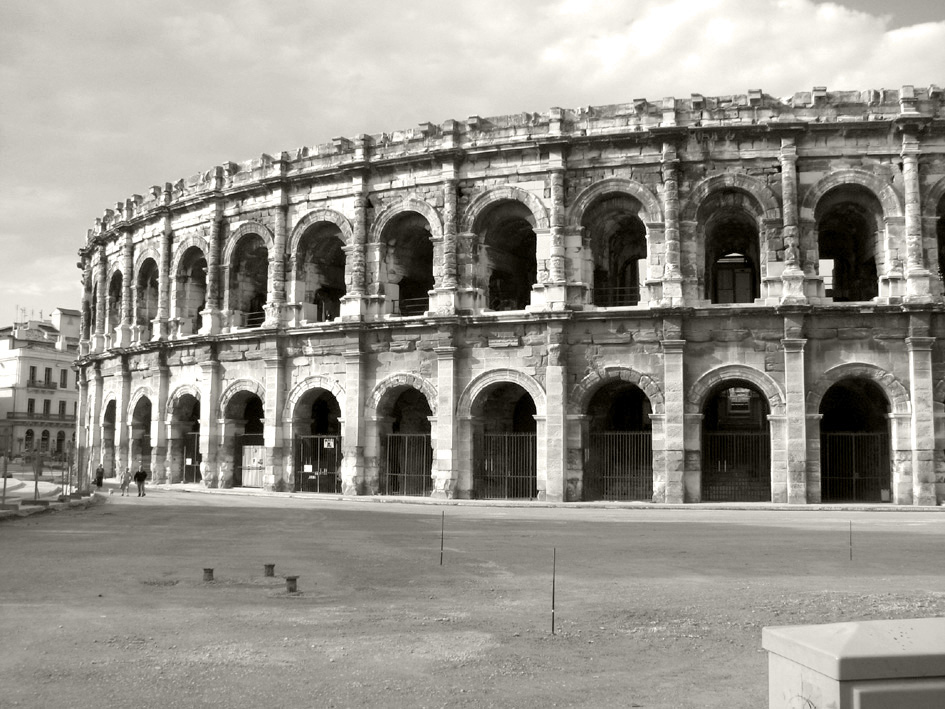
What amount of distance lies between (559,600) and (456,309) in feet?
50.4

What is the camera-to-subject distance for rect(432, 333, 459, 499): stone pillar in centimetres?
2338

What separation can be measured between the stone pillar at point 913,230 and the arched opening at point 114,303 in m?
25.9

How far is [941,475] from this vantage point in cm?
2066

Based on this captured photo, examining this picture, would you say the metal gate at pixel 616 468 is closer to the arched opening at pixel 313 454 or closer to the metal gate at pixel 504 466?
the metal gate at pixel 504 466

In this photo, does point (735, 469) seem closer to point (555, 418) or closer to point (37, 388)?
point (555, 418)

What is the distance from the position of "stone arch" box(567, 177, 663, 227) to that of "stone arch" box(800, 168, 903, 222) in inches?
136

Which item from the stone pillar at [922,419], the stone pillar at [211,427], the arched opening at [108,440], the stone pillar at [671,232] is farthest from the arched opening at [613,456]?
the arched opening at [108,440]

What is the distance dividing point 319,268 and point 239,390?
170 inches

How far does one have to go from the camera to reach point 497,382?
76.7ft

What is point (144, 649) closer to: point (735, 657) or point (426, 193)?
point (735, 657)

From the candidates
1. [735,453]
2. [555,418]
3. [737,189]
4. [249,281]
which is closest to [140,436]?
[249,281]

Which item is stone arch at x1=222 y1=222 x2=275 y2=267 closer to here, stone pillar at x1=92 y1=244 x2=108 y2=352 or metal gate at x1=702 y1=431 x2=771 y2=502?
stone pillar at x1=92 y1=244 x2=108 y2=352

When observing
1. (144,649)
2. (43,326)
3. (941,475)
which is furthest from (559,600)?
(43,326)

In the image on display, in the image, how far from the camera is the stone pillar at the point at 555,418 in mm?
22344
